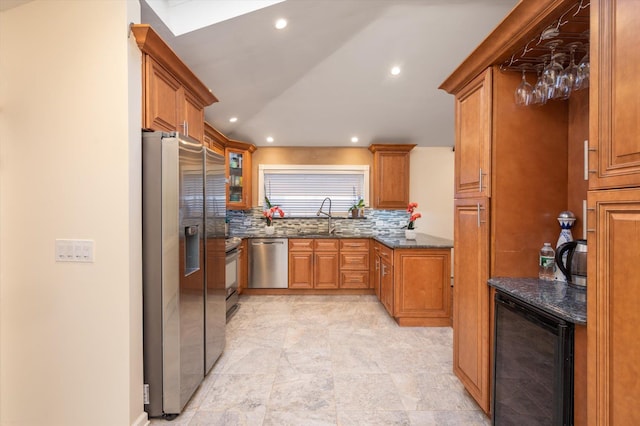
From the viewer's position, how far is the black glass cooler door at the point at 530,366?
1203mm

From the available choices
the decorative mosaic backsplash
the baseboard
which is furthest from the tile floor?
the decorative mosaic backsplash

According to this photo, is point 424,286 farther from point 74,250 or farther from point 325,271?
point 74,250

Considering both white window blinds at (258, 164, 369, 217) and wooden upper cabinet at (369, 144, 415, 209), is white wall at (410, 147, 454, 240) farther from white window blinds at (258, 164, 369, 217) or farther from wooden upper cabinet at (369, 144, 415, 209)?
white window blinds at (258, 164, 369, 217)

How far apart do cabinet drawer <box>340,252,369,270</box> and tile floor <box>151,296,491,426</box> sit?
105cm

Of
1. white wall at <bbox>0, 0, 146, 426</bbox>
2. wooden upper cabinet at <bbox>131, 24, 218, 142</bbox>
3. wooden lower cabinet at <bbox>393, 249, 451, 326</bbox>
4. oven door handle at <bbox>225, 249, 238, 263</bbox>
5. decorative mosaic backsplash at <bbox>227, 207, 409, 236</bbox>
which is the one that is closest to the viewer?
white wall at <bbox>0, 0, 146, 426</bbox>

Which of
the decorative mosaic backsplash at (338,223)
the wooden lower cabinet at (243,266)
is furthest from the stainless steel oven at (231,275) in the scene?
the decorative mosaic backsplash at (338,223)

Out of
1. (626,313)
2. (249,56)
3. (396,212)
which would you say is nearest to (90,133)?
(249,56)

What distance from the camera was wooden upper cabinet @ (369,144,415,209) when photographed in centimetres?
485

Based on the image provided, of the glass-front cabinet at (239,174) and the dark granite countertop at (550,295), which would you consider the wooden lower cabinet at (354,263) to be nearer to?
the glass-front cabinet at (239,174)

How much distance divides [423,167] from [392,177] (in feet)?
2.50

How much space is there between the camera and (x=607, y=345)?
1.00m

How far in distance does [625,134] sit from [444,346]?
2465 mm

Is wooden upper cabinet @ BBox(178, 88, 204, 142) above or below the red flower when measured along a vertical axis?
above

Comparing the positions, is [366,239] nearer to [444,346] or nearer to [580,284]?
[444,346]
